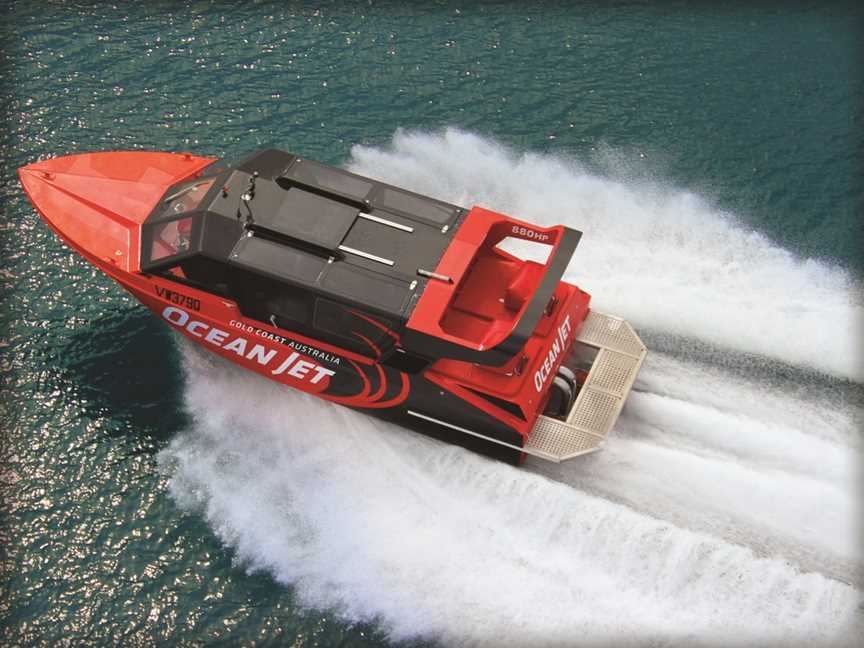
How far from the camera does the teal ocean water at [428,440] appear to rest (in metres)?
14.4

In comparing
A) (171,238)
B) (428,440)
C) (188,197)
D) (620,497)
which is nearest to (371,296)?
(428,440)

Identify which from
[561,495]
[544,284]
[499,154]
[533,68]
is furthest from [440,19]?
[561,495]

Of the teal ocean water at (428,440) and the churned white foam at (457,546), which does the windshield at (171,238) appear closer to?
the teal ocean water at (428,440)

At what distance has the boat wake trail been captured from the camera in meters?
14.2

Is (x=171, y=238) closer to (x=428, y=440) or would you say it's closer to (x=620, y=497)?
(x=428, y=440)

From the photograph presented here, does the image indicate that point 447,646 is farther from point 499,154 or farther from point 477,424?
point 499,154

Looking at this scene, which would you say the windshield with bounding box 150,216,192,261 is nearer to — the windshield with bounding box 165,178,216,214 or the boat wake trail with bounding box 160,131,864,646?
the windshield with bounding box 165,178,216,214

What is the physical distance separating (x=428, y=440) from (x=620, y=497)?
9.92 feet

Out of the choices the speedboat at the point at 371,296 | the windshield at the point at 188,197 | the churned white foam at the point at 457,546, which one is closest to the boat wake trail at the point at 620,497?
the churned white foam at the point at 457,546

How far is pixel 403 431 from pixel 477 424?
138cm

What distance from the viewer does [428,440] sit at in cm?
1571

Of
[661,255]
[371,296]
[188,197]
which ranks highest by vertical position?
[661,255]

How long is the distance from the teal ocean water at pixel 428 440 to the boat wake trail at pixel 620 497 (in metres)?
0.04

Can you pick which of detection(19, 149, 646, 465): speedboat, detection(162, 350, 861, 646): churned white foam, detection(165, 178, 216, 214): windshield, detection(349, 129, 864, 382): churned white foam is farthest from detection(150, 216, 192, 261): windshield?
detection(349, 129, 864, 382): churned white foam
